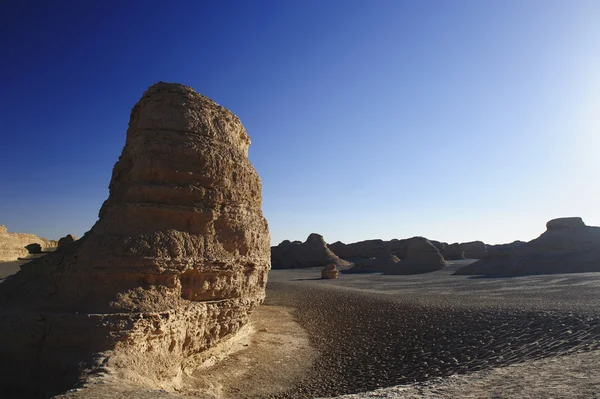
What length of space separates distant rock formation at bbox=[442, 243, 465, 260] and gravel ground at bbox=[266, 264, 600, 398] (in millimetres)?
37915

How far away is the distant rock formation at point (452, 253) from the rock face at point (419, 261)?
16.5 meters

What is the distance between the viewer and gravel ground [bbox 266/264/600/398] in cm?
891

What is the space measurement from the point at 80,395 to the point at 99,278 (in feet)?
8.42

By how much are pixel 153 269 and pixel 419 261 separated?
117ft

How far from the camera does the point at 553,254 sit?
31.3 m

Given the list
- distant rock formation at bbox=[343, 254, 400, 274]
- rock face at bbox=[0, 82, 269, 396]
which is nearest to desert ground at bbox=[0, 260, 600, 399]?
rock face at bbox=[0, 82, 269, 396]

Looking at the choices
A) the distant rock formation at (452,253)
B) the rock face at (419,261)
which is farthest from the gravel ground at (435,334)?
the distant rock formation at (452,253)

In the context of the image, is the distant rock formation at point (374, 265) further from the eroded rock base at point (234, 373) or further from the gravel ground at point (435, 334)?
the eroded rock base at point (234, 373)

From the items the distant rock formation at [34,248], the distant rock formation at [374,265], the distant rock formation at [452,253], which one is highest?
the distant rock formation at [34,248]

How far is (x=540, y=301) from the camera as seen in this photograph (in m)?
15.8

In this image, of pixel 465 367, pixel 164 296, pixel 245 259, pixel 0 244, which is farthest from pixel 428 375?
pixel 0 244

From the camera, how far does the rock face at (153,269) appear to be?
21.9ft

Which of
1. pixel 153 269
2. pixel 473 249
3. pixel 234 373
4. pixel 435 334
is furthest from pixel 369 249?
pixel 153 269

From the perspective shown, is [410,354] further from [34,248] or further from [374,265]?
[34,248]
